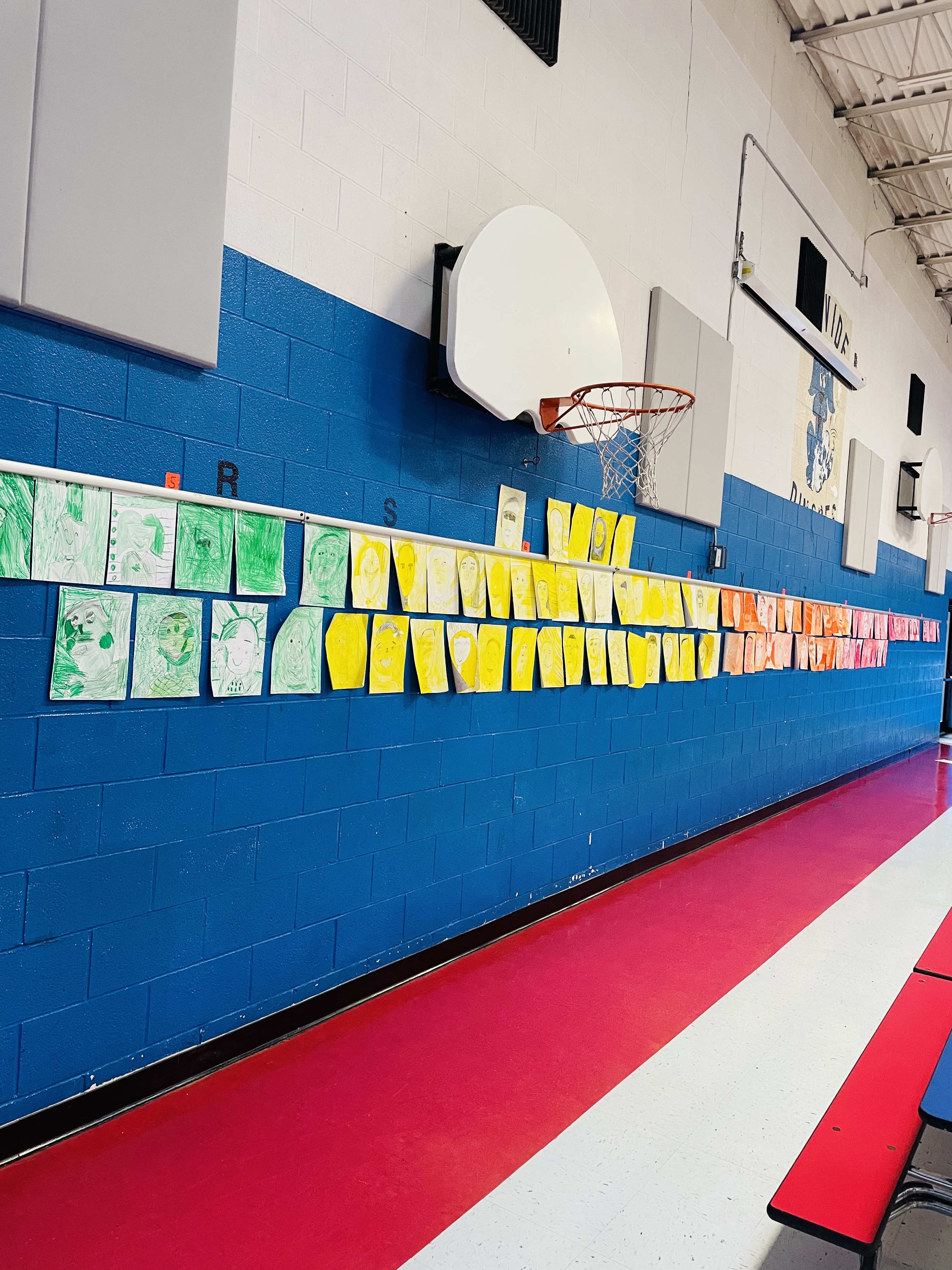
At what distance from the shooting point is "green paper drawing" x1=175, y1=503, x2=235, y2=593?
2.40 meters

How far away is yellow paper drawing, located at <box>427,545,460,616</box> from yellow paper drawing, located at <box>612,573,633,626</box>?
1.29 meters

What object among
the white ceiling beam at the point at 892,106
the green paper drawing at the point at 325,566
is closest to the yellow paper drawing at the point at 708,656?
the green paper drawing at the point at 325,566

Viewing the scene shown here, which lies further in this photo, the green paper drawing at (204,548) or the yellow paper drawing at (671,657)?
the yellow paper drawing at (671,657)

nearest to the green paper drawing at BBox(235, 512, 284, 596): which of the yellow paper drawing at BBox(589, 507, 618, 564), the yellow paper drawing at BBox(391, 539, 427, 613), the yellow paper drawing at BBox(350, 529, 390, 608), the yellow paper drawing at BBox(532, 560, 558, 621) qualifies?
the yellow paper drawing at BBox(350, 529, 390, 608)

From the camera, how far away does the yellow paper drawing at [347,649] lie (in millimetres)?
2875

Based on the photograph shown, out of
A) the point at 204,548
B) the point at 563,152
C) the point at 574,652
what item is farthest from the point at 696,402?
the point at 204,548

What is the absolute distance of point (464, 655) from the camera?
3.44 m

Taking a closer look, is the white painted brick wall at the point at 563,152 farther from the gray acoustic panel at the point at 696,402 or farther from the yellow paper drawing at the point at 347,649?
the yellow paper drawing at the point at 347,649

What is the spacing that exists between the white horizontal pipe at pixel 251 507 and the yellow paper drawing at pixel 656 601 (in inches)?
20.2

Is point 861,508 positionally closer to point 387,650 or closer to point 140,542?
point 387,650

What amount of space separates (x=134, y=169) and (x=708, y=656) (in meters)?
4.15

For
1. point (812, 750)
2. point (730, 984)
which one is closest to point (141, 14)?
point (730, 984)

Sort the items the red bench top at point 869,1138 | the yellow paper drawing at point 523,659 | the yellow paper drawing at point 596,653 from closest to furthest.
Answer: the red bench top at point 869,1138 < the yellow paper drawing at point 523,659 < the yellow paper drawing at point 596,653

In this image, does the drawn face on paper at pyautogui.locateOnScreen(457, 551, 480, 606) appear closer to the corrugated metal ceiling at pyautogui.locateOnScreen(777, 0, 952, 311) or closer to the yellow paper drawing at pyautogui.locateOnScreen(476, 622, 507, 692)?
the yellow paper drawing at pyautogui.locateOnScreen(476, 622, 507, 692)
